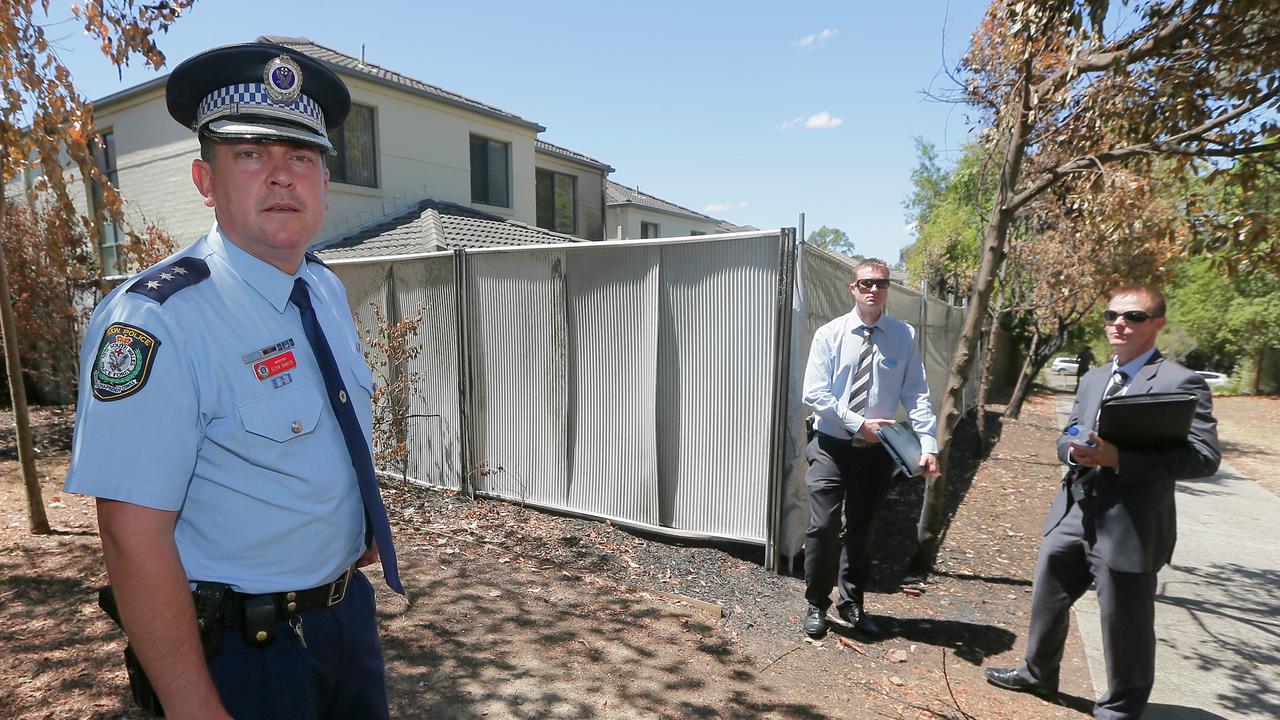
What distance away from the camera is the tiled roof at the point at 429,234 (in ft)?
34.3

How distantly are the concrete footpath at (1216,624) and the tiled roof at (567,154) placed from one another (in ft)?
51.6

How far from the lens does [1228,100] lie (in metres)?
4.86

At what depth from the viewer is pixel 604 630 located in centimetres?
416

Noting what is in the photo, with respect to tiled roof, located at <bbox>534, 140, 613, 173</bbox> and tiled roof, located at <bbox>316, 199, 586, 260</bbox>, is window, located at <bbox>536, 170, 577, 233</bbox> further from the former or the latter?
tiled roof, located at <bbox>316, 199, 586, 260</bbox>

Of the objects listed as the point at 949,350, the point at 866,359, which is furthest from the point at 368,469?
the point at 949,350

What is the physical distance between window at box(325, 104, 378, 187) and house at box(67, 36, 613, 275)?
0.06 ft

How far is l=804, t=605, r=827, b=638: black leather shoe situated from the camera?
420 centimetres

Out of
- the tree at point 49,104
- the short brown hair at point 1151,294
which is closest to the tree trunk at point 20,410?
the tree at point 49,104

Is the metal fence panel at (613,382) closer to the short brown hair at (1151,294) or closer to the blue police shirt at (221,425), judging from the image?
the short brown hair at (1151,294)

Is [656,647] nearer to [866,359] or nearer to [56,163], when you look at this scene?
[866,359]

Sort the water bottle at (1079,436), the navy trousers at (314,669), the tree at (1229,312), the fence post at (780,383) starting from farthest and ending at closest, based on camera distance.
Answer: the tree at (1229,312), the fence post at (780,383), the water bottle at (1079,436), the navy trousers at (314,669)

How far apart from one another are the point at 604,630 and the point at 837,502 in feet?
5.54

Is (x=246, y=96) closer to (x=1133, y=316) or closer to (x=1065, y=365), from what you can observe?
(x=1133, y=316)

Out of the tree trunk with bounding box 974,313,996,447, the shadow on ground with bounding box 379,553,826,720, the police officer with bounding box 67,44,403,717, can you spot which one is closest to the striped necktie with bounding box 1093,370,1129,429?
the shadow on ground with bounding box 379,553,826,720
